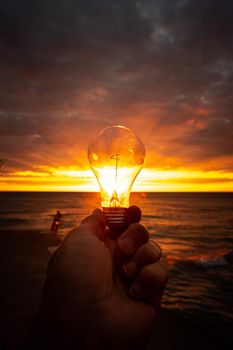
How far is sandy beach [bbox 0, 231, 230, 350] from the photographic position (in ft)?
17.7

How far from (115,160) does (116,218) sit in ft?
1.94

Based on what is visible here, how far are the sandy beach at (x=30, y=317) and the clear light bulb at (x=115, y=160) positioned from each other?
156 inches

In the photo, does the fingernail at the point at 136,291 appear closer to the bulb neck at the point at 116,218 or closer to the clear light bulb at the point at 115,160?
the bulb neck at the point at 116,218

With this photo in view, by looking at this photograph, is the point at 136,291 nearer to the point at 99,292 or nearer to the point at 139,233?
the point at 99,292

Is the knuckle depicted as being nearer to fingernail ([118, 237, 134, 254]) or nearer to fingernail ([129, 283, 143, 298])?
fingernail ([118, 237, 134, 254])

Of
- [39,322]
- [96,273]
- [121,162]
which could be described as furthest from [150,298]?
[121,162]

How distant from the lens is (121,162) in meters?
2.45

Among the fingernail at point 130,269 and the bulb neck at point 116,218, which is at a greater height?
the bulb neck at point 116,218

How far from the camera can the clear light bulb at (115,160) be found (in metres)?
2.39

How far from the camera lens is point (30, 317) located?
5812 millimetres

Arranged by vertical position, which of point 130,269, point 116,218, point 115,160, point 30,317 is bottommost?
point 30,317

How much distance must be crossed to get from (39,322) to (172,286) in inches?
428

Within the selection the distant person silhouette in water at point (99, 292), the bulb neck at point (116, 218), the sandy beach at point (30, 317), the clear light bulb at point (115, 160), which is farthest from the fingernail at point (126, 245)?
the sandy beach at point (30, 317)

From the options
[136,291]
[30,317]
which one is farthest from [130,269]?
[30,317]
